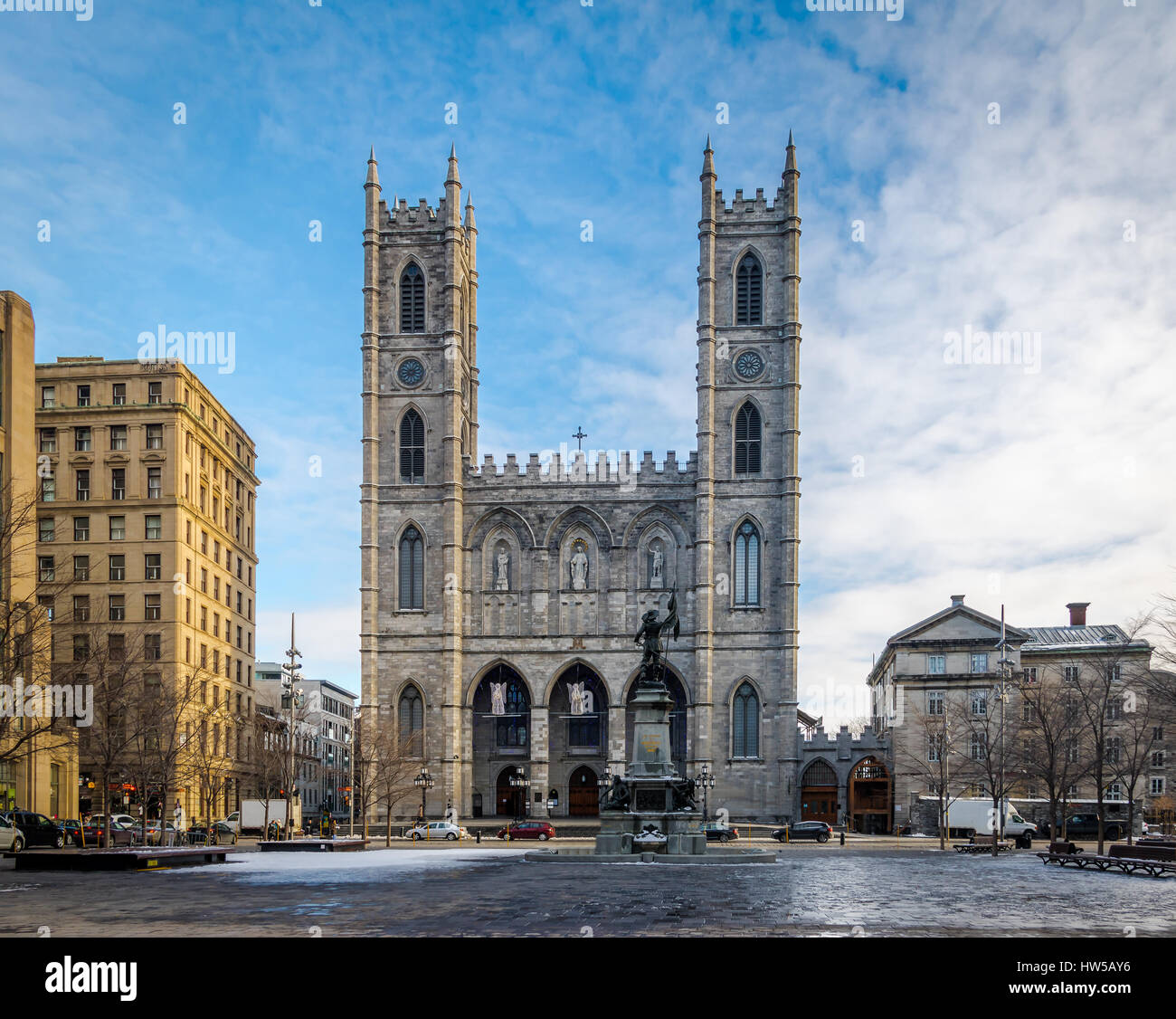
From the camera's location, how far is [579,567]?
7669cm

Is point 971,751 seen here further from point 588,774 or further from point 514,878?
point 514,878

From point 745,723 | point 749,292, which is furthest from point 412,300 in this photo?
point 745,723

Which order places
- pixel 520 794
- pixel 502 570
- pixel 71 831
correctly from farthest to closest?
pixel 502 570
pixel 520 794
pixel 71 831

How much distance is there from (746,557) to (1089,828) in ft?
84.9

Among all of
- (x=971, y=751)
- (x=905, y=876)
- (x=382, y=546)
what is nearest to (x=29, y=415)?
(x=382, y=546)

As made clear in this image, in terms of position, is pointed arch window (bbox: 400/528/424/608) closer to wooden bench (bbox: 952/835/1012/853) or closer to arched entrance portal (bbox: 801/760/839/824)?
arched entrance portal (bbox: 801/760/839/824)

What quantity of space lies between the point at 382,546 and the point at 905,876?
177 ft

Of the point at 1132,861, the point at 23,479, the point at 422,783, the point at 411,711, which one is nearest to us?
the point at 1132,861

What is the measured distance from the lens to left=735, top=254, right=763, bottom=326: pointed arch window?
7738cm

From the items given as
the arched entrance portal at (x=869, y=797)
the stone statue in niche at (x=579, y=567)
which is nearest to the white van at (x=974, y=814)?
the arched entrance portal at (x=869, y=797)

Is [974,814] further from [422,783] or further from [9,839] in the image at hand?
[9,839]

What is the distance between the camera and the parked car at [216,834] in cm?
4958

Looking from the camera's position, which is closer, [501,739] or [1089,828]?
[1089,828]
